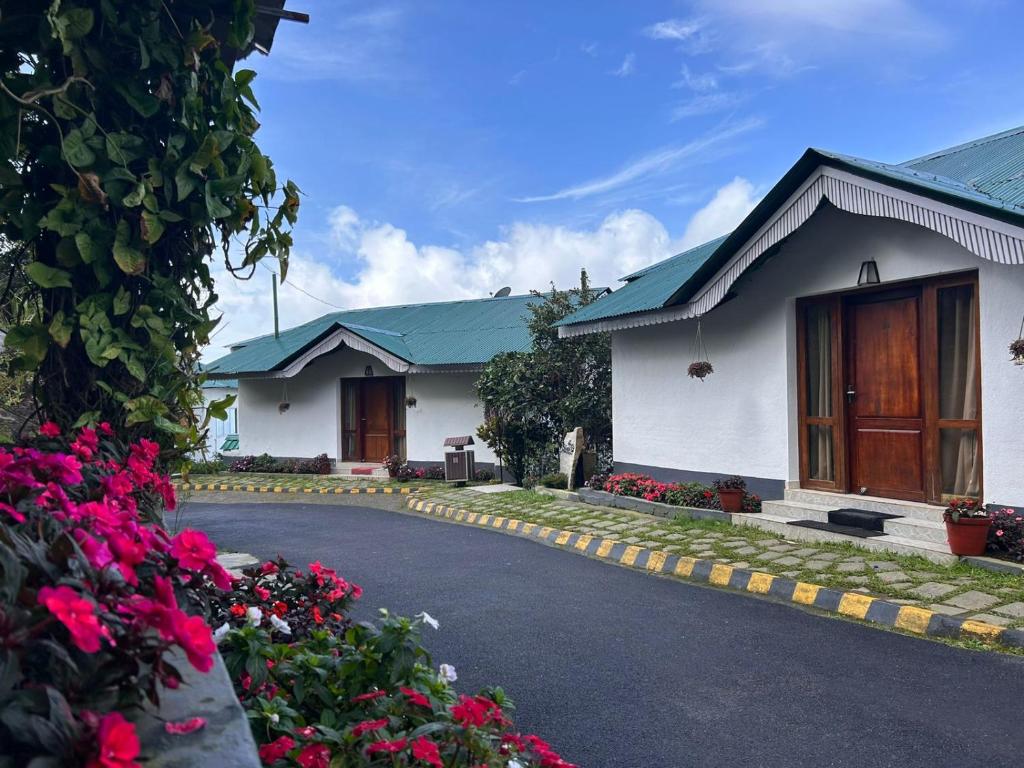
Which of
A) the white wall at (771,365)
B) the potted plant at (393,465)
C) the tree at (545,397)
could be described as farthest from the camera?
the potted plant at (393,465)

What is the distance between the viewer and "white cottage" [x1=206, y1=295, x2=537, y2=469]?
1792 cm

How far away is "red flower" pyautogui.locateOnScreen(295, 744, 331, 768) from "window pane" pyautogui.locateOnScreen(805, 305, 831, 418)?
8857mm

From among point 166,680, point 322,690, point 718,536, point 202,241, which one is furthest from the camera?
point 718,536

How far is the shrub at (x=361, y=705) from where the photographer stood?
191 centimetres

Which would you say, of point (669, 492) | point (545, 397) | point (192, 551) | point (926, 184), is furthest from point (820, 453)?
point (192, 551)

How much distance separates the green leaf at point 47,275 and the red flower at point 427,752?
7.25ft

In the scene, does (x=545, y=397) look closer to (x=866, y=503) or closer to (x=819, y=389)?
(x=819, y=389)

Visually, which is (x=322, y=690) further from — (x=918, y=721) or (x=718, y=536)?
(x=718, y=536)

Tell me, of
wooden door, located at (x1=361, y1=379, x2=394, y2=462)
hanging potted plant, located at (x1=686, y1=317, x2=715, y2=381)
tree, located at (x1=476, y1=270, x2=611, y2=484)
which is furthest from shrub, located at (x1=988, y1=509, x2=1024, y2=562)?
wooden door, located at (x1=361, y1=379, x2=394, y2=462)

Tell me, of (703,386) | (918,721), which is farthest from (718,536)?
(918,721)

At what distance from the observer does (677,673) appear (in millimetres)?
4758

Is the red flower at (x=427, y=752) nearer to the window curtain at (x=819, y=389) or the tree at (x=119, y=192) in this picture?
the tree at (x=119, y=192)

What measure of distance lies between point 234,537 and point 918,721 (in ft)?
29.8

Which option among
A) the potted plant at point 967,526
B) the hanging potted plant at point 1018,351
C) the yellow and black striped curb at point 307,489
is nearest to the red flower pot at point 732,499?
the potted plant at point 967,526
